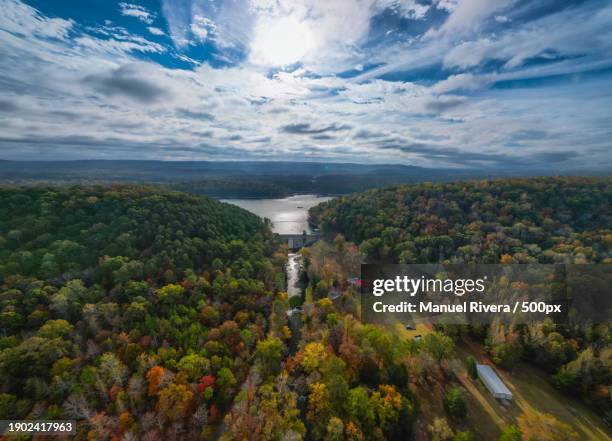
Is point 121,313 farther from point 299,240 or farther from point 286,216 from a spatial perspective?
point 286,216

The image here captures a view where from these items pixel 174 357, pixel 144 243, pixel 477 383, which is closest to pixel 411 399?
pixel 477 383

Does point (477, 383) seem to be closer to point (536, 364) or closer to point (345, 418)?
point (536, 364)

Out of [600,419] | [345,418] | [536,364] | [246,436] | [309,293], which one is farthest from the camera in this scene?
[309,293]

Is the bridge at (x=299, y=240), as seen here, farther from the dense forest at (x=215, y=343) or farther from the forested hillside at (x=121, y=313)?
the forested hillside at (x=121, y=313)

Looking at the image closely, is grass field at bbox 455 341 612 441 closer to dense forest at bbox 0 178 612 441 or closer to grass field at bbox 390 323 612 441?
grass field at bbox 390 323 612 441

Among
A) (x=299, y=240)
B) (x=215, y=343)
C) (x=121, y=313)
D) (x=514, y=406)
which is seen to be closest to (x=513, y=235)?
(x=514, y=406)

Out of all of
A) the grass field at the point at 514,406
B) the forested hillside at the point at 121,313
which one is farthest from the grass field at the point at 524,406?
the forested hillside at the point at 121,313
